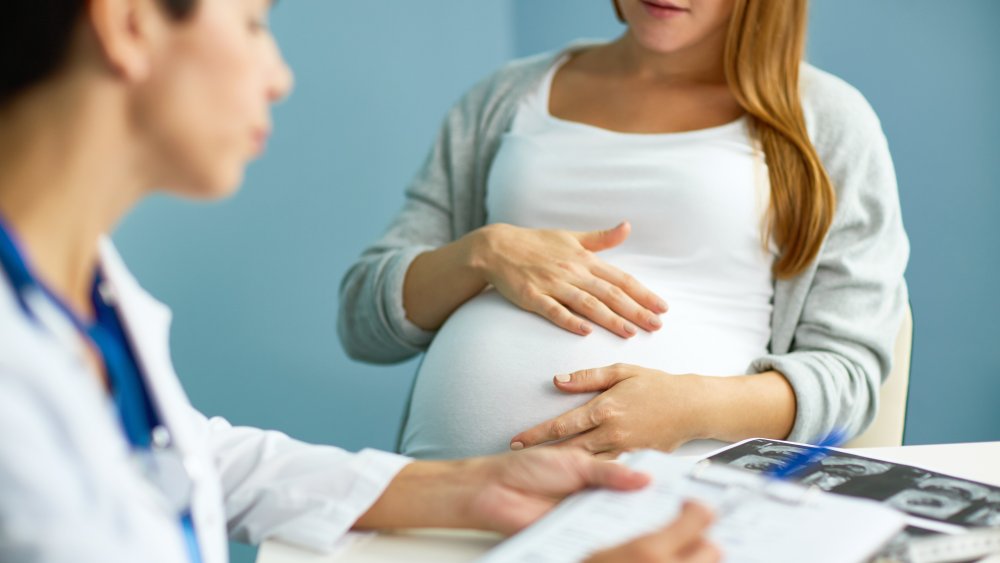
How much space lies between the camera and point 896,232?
4.56ft

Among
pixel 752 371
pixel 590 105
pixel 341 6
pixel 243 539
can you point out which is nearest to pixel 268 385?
pixel 341 6

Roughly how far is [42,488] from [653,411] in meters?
0.75

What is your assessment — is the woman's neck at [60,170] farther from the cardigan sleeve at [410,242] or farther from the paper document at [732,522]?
the cardigan sleeve at [410,242]

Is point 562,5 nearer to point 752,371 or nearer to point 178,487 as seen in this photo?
point 752,371

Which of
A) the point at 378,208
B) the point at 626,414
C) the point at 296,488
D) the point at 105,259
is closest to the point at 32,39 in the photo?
the point at 105,259

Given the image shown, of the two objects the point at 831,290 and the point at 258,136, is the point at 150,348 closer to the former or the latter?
the point at 258,136

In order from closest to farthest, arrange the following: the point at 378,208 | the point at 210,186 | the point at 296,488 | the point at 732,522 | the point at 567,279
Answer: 1. the point at 210,186
2. the point at 732,522
3. the point at 296,488
4. the point at 567,279
5. the point at 378,208

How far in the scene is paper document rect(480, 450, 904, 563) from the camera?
0.68 m

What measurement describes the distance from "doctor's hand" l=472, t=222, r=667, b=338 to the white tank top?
20mm

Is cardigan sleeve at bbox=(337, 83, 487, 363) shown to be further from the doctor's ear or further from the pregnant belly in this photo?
the doctor's ear

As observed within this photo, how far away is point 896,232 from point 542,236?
44cm

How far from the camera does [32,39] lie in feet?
1.75

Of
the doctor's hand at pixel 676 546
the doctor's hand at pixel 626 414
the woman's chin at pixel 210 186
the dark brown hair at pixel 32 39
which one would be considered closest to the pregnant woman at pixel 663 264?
the doctor's hand at pixel 626 414

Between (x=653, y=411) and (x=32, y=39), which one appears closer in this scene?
(x=32, y=39)
